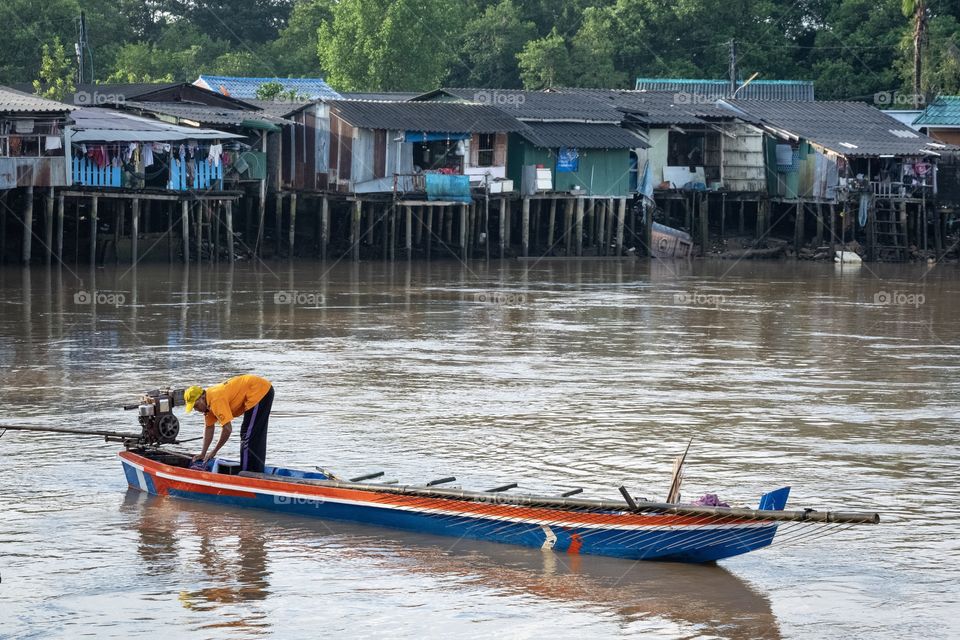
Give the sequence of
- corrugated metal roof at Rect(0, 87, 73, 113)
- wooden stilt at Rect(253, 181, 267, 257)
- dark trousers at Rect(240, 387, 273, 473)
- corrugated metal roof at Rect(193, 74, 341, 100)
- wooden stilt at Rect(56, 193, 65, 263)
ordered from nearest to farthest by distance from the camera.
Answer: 1. dark trousers at Rect(240, 387, 273, 473)
2. corrugated metal roof at Rect(0, 87, 73, 113)
3. wooden stilt at Rect(56, 193, 65, 263)
4. wooden stilt at Rect(253, 181, 267, 257)
5. corrugated metal roof at Rect(193, 74, 341, 100)

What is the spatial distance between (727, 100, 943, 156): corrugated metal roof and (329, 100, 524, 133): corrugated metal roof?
8.38 m

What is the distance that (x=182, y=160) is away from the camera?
111ft

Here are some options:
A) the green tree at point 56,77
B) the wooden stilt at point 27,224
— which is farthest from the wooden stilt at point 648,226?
the wooden stilt at point 27,224

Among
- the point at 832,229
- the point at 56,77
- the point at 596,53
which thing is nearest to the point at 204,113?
the point at 56,77

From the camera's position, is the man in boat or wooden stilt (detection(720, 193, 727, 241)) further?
wooden stilt (detection(720, 193, 727, 241))

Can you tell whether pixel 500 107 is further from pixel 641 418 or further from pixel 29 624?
pixel 29 624

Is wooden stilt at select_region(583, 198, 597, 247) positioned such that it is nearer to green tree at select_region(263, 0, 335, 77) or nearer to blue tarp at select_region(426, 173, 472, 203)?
blue tarp at select_region(426, 173, 472, 203)

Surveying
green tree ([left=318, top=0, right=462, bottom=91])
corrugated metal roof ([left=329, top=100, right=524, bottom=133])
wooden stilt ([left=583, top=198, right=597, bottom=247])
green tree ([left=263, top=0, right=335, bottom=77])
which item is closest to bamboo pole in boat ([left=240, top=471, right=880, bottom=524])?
corrugated metal roof ([left=329, top=100, right=524, bottom=133])

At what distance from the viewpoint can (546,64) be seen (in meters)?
52.9

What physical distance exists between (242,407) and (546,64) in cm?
4294

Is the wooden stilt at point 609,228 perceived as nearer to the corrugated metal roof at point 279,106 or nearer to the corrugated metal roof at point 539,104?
the corrugated metal roof at point 539,104

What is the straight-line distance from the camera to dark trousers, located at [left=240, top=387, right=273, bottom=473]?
1127 cm

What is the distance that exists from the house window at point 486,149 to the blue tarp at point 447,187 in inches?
45.2

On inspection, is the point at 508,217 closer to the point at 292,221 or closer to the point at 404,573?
the point at 292,221
